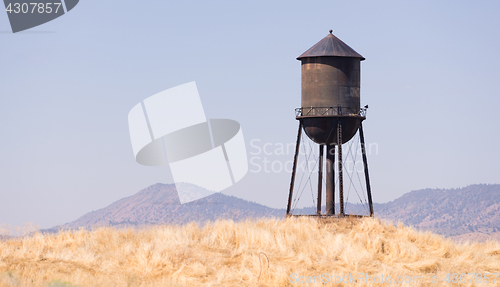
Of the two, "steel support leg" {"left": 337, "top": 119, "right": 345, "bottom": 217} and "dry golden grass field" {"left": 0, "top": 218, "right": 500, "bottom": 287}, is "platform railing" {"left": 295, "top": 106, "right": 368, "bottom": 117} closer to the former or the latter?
"steel support leg" {"left": 337, "top": 119, "right": 345, "bottom": 217}

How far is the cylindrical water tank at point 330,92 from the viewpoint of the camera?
30203mm

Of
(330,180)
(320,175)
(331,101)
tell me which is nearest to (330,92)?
(331,101)

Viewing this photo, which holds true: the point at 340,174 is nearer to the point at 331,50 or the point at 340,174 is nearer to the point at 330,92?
the point at 330,92

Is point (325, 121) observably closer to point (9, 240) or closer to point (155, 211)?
point (9, 240)

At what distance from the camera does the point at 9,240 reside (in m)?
22.5

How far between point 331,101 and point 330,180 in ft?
13.6

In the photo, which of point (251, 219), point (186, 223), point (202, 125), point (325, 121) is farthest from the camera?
point (202, 125)

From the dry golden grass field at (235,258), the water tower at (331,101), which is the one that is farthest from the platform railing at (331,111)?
the dry golden grass field at (235,258)

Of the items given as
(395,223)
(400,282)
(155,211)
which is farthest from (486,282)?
(155,211)

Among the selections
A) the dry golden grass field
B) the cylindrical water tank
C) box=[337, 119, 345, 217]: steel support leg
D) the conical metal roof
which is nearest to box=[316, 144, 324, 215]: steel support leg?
the cylindrical water tank

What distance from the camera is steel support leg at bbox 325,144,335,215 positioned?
103ft

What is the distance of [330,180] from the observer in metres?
31.3

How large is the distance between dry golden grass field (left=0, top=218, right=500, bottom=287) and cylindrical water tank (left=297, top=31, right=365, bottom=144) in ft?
23.2

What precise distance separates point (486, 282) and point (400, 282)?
10.1 ft
